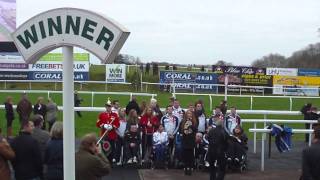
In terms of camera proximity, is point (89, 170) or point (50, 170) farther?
point (50, 170)

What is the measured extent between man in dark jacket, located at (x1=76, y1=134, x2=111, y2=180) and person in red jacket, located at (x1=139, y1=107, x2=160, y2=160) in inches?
330

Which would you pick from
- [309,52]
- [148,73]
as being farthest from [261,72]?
[309,52]

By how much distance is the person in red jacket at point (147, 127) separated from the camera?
15.6 m

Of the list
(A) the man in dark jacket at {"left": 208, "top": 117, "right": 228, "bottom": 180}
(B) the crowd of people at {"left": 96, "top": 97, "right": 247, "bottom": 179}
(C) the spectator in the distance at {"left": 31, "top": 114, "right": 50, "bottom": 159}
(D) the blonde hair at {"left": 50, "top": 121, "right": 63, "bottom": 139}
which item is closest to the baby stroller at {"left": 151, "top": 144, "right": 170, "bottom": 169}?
(B) the crowd of people at {"left": 96, "top": 97, "right": 247, "bottom": 179}

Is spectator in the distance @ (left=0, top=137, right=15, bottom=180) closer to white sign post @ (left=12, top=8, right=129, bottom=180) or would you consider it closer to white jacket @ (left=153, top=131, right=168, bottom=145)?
white sign post @ (left=12, top=8, right=129, bottom=180)

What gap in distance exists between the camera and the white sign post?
18.1 ft

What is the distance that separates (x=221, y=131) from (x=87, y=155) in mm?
5755

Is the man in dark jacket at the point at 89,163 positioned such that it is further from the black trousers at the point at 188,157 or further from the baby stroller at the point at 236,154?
the baby stroller at the point at 236,154

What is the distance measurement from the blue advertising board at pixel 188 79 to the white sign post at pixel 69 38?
35287 millimetres

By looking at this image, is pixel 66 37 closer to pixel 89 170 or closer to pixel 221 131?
pixel 89 170

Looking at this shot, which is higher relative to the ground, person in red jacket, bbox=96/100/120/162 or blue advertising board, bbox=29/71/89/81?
blue advertising board, bbox=29/71/89/81

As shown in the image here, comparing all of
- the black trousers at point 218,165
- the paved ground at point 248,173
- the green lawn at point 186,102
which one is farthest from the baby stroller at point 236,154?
the green lawn at point 186,102

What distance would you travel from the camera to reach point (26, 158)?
8.05 metres

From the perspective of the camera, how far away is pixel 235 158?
14.6 m
